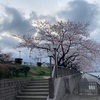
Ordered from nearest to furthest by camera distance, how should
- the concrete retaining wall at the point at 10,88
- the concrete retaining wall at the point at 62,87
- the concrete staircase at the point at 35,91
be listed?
the concrete retaining wall at the point at 10,88 < the concrete staircase at the point at 35,91 < the concrete retaining wall at the point at 62,87

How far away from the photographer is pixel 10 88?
1170 centimetres

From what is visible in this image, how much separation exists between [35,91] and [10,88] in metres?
2.32

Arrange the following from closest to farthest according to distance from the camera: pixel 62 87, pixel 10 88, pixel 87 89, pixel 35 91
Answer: pixel 10 88, pixel 35 91, pixel 62 87, pixel 87 89

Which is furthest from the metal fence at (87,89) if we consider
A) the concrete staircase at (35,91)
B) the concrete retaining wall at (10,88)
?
the concrete retaining wall at (10,88)

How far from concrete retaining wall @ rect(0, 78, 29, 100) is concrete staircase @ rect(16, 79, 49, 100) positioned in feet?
1.27

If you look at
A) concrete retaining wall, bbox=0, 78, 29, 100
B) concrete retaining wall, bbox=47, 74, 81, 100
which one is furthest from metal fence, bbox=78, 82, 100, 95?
concrete retaining wall, bbox=0, 78, 29, 100

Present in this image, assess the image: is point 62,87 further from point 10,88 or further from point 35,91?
point 10,88

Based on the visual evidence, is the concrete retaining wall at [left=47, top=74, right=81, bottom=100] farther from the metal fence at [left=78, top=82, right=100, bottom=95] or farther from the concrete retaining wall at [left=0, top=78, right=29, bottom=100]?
the concrete retaining wall at [left=0, top=78, right=29, bottom=100]

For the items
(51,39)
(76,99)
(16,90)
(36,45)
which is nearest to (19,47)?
(36,45)

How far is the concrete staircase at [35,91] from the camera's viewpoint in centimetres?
1274

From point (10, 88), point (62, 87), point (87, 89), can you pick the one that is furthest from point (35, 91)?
point (87, 89)

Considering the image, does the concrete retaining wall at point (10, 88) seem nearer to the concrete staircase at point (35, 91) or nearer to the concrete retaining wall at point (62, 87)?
the concrete staircase at point (35, 91)

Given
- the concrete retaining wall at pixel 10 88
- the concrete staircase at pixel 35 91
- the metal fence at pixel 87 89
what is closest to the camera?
the concrete retaining wall at pixel 10 88

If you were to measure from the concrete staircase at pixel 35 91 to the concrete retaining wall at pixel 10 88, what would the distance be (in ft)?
1.27
